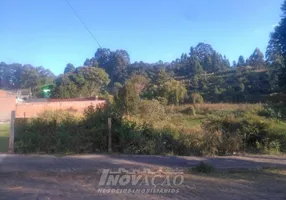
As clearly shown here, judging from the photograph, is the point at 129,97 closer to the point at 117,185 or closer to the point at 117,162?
the point at 117,162

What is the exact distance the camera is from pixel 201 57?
88.6 m

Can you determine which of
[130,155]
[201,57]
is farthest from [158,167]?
[201,57]

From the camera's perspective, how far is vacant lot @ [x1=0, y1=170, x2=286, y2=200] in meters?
6.65

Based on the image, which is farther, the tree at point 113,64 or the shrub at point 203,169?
the tree at point 113,64

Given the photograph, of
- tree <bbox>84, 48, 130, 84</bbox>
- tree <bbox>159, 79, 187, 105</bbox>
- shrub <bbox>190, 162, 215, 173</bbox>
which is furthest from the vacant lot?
tree <bbox>84, 48, 130, 84</bbox>

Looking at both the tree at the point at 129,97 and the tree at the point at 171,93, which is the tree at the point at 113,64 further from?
the tree at the point at 129,97

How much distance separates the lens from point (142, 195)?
6777 mm

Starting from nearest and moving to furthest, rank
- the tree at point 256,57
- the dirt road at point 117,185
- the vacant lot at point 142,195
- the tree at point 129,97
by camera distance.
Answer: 1. the vacant lot at point 142,195
2. the dirt road at point 117,185
3. the tree at point 129,97
4. the tree at point 256,57

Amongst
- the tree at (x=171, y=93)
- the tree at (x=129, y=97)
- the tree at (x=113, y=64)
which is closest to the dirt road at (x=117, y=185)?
the tree at (x=129, y=97)

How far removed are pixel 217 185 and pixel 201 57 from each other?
83034mm

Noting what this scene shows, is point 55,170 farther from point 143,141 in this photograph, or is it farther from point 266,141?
point 266,141

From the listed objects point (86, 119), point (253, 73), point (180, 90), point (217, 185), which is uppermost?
point (253, 73)

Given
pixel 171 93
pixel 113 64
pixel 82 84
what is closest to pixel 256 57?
pixel 113 64

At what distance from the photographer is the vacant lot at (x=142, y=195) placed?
21.8ft
